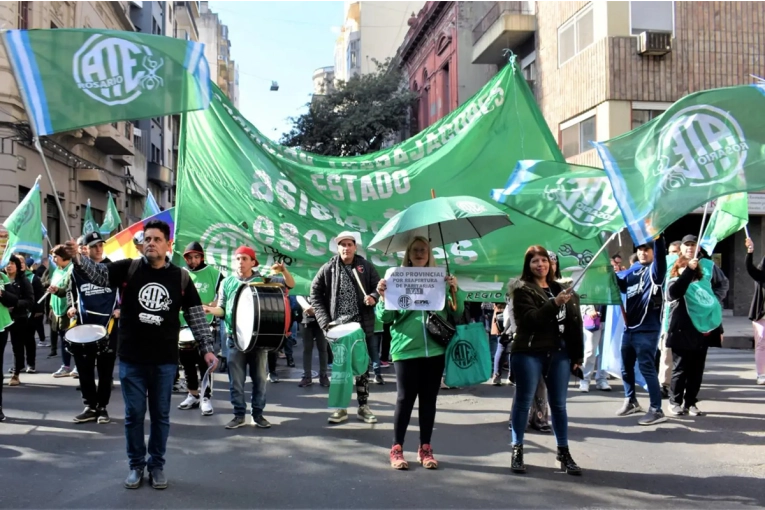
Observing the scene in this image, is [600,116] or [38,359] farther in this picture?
[600,116]

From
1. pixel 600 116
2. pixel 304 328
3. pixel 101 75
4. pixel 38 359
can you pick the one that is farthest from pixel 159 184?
pixel 101 75

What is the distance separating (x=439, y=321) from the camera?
6113 millimetres

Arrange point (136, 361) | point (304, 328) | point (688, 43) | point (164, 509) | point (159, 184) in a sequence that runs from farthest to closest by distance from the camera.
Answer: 1. point (159, 184)
2. point (688, 43)
3. point (304, 328)
4. point (136, 361)
5. point (164, 509)

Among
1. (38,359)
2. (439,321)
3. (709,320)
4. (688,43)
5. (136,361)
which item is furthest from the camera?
(688,43)

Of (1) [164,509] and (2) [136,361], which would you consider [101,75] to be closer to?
(2) [136,361]

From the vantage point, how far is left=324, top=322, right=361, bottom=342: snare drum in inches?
298

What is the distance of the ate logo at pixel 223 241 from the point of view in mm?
8500

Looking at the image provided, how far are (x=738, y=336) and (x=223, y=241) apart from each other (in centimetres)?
1251

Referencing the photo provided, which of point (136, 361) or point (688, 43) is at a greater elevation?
point (688, 43)

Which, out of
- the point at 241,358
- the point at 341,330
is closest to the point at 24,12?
the point at 241,358

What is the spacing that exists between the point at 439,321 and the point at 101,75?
3235 mm

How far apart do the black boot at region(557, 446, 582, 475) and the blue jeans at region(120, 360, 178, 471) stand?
287 centimetres

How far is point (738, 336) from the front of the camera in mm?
16750

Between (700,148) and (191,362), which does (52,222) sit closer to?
(191,362)
